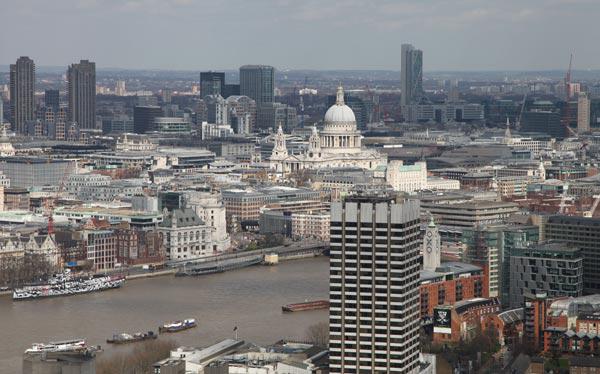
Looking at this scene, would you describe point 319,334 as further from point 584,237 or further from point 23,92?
point 23,92

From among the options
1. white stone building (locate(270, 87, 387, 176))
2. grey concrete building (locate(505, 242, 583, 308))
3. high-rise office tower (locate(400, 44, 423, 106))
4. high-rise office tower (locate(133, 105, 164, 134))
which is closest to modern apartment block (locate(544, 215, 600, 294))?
grey concrete building (locate(505, 242, 583, 308))

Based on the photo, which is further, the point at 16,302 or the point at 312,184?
the point at 312,184

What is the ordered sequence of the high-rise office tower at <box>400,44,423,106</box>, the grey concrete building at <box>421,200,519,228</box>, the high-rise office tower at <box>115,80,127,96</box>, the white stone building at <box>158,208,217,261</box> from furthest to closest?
the high-rise office tower at <box>115,80,127,96</box> → the high-rise office tower at <box>400,44,423,106</box> → the grey concrete building at <box>421,200,519,228</box> → the white stone building at <box>158,208,217,261</box>

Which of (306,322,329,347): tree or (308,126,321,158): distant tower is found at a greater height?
(308,126,321,158): distant tower

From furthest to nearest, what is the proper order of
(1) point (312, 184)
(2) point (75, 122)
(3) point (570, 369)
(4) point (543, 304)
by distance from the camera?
1. (2) point (75, 122)
2. (1) point (312, 184)
3. (4) point (543, 304)
4. (3) point (570, 369)

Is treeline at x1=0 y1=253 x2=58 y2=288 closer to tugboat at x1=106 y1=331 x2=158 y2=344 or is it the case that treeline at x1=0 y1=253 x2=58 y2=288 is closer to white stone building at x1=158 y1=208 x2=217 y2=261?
white stone building at x1=158 y1=208 x2=217 y2=261

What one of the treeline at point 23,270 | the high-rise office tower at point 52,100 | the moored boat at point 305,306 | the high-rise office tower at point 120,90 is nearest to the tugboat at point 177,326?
the moored boat at point 305,306

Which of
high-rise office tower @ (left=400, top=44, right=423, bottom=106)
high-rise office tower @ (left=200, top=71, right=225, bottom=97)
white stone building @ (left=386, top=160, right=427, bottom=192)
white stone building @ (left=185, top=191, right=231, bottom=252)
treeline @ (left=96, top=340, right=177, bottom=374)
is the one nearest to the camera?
treeline @ (left=96, top=340, right=177, bottom=374)

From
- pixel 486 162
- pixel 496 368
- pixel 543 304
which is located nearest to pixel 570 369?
pixel 496 368

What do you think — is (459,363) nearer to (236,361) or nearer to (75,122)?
(236,361)
